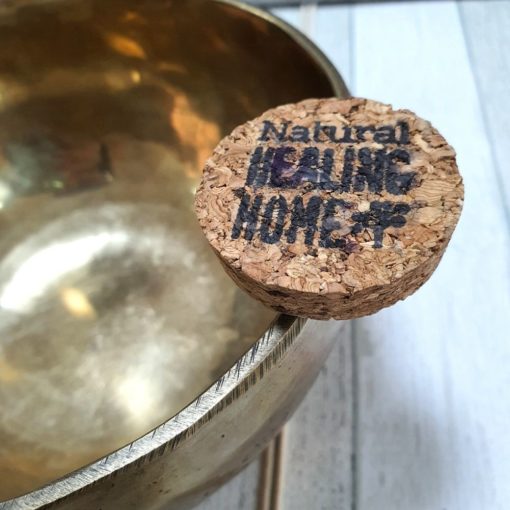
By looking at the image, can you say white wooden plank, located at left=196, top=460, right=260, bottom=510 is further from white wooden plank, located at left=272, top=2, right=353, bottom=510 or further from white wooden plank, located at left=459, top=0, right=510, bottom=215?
white wooden plank, located at left=459, top=0, right=510, bottom=215

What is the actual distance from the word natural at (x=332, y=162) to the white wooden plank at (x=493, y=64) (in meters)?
0.33

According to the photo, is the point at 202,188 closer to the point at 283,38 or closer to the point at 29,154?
the point at 283,38

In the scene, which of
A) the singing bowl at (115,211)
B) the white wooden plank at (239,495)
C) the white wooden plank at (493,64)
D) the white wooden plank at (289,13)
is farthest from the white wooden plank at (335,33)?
the white wooden plank at (239,495)

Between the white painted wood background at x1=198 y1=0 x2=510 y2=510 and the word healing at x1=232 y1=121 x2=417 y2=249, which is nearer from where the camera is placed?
the word healing at x1=232 y1=121 x2=417 y2=249

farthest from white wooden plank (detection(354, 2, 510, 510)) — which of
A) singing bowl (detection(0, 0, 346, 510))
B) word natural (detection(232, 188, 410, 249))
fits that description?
word natural (detection(232, 188, 410, 249))

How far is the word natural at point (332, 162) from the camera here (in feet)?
1.33

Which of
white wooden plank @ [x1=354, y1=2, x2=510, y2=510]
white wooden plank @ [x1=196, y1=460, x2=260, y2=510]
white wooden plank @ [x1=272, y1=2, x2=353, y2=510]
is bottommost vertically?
white wooden plank @ [x1=196, y1=460, x2=260, y2=510]

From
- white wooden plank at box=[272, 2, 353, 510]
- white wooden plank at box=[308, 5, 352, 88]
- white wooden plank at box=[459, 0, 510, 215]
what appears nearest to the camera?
white wooden plank at box=[272, 2, 353, 510]

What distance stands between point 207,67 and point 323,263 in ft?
1.18

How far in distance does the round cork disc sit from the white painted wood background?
21 centimetres

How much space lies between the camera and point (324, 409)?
0.57m

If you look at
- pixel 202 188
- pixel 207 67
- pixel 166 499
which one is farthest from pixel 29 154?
pixel 166 499

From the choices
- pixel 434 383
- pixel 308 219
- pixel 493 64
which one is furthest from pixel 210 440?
pixel 493 64

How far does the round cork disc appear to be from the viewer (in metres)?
0.36
